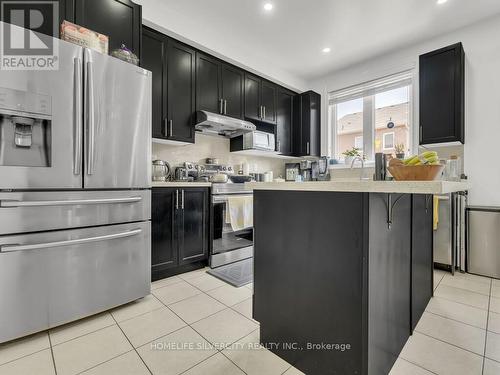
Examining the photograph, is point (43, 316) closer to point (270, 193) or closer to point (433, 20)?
point (270, 193)

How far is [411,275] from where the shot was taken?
4.92 ft

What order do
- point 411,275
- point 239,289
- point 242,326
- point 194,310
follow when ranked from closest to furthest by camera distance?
point 411,275, point 242,326, point 194,310, point 239,289

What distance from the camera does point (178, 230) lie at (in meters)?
2.50

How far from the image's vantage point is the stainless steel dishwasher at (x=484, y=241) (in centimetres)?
250

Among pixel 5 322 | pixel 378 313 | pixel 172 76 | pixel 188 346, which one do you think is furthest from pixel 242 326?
pixel 172 76

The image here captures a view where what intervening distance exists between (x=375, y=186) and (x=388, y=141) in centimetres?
334

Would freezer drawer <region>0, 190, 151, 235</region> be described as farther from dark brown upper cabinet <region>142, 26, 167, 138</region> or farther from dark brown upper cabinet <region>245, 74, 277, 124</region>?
dark brown upper cabinet <region>245, 74, 277, 124</region>

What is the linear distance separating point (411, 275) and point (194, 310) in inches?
60.4

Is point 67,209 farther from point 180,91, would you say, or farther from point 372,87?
point 372,87

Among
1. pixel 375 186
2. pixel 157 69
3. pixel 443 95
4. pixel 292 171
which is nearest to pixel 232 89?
pixel 157 69

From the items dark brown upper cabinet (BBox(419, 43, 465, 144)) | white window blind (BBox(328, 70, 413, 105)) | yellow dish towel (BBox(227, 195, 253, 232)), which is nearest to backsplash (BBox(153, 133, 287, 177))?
yellow dish towel (BBox(227, 195, 253, 232))

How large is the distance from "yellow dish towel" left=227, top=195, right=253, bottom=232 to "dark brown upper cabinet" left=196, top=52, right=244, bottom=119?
119 cm

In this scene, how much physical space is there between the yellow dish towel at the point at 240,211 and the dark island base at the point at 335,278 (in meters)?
1.47

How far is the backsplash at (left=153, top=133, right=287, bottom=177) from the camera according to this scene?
3045 millimetres
